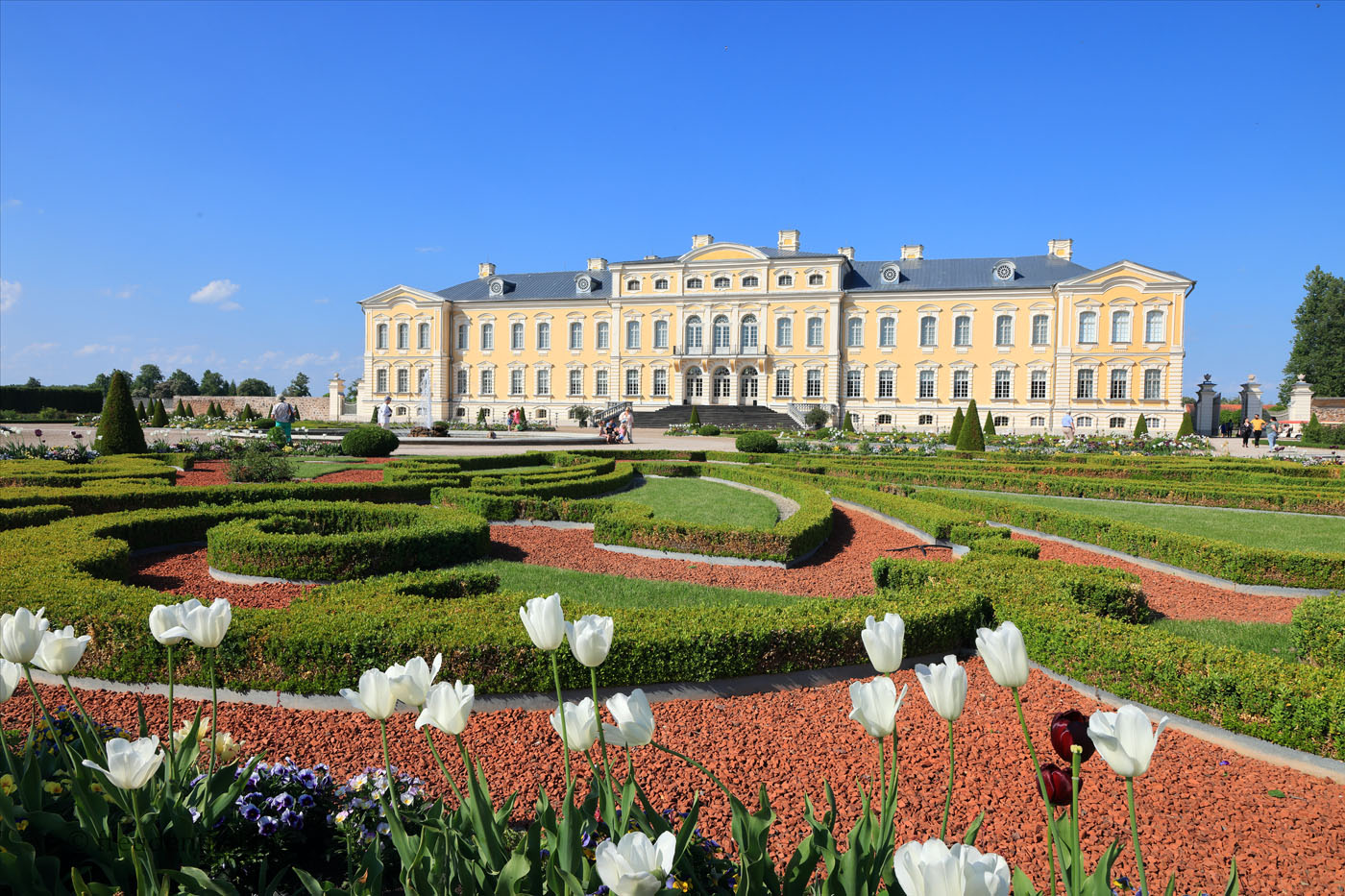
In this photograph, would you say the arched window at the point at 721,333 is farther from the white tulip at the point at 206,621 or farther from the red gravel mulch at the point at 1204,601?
the white tulip at the point at 206,621

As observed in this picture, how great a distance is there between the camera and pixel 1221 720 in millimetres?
3752

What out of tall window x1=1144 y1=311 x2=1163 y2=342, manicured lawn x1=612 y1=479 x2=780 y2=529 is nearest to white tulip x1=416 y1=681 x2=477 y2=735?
manicured lawn x1=612 y1=479 x2=780 y2=529

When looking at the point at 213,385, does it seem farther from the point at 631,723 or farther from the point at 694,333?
the point at 631,723

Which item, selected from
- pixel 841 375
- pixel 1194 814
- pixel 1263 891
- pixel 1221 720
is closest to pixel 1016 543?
pixel 1221 720

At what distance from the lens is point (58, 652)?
1898 millimetres

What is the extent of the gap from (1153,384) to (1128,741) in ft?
139

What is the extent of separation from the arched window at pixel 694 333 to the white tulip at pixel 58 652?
41.3 m

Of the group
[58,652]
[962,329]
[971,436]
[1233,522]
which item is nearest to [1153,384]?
[962,329]

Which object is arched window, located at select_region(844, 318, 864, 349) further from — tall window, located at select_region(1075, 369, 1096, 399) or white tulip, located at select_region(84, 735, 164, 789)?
white tulip, located at select_region(84, 735, 164, 789)

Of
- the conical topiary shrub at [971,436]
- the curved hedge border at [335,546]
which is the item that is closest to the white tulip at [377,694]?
the curved hedge border at [335,546]

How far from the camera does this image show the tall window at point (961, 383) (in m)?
40.0

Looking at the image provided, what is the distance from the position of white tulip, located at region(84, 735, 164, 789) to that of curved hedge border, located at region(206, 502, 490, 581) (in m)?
5.14

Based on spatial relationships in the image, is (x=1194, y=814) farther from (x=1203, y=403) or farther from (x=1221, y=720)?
(x=1203, y=403)

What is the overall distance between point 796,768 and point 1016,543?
437 cm
